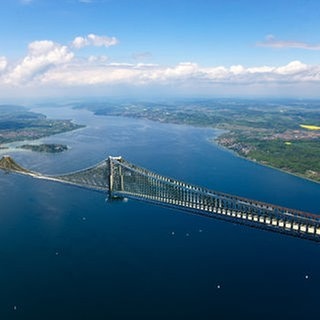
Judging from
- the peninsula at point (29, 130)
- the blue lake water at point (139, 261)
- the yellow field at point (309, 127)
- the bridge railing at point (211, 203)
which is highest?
the peninsula at point (29, 130)

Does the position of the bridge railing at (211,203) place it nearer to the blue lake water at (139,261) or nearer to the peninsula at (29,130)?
the blue lake water at (139,261)

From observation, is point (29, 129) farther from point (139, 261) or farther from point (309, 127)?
point (139, 261)

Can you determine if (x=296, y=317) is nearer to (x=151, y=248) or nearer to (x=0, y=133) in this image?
(x=151, y=248)

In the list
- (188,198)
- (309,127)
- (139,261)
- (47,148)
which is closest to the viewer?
(139,261)

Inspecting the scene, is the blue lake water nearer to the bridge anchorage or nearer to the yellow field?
the bridge anchorage

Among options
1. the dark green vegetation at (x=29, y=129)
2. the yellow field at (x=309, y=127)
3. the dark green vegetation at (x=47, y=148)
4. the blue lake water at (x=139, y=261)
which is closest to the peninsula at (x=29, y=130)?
the dark green vegetation at (x=29, y=129)

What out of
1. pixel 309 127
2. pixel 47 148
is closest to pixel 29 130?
pixel 47 148
